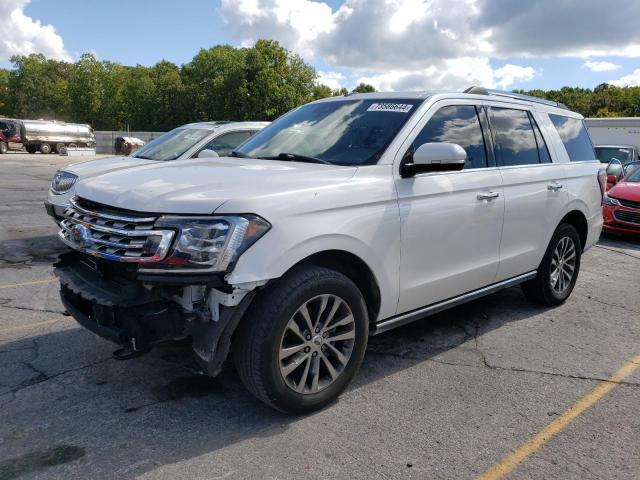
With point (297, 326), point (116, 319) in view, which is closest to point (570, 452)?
point (297, 326)

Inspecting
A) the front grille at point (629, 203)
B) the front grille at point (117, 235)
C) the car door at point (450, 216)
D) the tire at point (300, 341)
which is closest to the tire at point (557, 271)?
the car door at point (450, 216)

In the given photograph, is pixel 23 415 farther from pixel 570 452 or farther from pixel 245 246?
pixel 570 452

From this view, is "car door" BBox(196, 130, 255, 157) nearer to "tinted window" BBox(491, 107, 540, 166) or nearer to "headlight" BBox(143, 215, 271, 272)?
"tinted window" BBox(491, 107, 540, 166)

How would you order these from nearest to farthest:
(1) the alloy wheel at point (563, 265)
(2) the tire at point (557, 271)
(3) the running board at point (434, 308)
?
(3) the running board at point (434, 308) < (2) the tire at point (557, 271) < (1) the alloy wheel at point (563, 265)

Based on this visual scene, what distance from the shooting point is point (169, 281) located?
2814 mm

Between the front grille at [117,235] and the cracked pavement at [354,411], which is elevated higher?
the front grille at [117,235]

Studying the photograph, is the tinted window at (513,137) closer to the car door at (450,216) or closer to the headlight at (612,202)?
the car door at (450,216)

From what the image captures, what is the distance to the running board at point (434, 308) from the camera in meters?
3.71

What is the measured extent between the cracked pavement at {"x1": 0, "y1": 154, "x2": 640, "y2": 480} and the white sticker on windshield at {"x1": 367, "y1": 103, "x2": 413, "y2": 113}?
6.02 ft

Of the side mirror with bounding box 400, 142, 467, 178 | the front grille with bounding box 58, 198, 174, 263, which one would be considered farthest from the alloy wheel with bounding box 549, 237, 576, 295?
the front grille with bounding box 58, 198, 174, 263

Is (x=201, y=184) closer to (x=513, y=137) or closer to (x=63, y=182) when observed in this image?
(x=513, y=137)

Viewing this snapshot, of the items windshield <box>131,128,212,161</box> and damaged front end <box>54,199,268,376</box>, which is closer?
damaged front end <box>54,199,268,376</box>

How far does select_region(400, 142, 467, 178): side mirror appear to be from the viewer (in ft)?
11.7

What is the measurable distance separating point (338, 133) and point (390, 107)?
1.41ft
